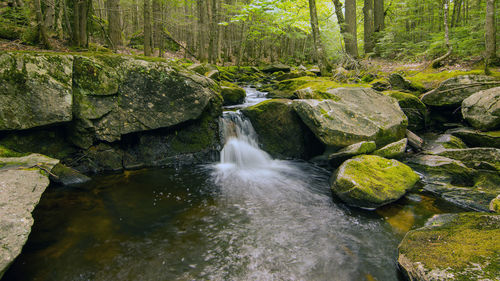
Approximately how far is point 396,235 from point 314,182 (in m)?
2.39

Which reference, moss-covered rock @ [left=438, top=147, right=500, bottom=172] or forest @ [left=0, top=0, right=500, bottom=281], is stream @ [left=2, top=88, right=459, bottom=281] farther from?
moss-covered rock @ [left=438, top=147, right=500, bottom=172]

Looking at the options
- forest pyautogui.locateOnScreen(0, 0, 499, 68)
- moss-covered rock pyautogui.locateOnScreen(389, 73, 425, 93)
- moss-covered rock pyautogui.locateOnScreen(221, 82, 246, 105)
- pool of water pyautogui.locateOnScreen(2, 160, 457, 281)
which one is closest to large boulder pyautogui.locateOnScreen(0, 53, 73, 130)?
pool of water pyautogui.locateOnScreen(2, 160, 457, 281)

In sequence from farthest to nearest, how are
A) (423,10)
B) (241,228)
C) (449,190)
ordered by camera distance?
1. (423,10)
2. (449,190)
3. (241,228)

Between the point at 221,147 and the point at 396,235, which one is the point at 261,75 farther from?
the point at 396,235

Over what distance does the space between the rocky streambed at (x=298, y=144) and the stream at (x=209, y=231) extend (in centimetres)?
6

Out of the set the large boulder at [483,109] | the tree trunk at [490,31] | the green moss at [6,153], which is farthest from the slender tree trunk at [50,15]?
the tree trunk at [490,31]

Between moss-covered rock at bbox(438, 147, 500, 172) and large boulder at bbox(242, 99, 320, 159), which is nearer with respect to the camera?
moss-covered rock at bbox(438, 147, 500, 172)

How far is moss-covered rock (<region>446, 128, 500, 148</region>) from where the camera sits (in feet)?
19.3

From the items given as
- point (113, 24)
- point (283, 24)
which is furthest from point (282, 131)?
point (113, 24)

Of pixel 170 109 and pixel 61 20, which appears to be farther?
pixel 61 20

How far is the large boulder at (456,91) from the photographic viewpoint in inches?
285

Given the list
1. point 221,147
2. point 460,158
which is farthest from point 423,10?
point 221,147

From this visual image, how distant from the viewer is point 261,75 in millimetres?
18281

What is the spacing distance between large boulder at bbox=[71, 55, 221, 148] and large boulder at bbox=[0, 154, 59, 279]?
66.1 inches
